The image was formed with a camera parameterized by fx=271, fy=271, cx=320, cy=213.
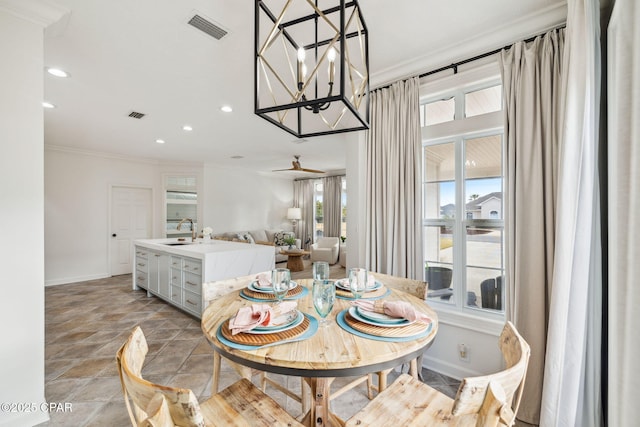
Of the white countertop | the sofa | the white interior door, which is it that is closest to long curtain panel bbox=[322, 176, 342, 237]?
the sofa

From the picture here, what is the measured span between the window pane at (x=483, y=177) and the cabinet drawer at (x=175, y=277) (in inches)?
133

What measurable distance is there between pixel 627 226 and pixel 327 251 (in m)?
6.17

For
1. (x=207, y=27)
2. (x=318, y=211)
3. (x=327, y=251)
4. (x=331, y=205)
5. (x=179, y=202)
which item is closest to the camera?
(x=207, y=27)

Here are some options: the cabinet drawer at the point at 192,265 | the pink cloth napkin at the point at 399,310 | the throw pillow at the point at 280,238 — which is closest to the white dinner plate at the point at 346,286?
the pink cloth napkin at the point at 399,310

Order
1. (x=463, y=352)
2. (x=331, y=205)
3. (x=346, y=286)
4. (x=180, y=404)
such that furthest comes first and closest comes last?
(x=331, y=205) → (x=463, y=352) → (x=346, y=286) → (x=180, y=404)

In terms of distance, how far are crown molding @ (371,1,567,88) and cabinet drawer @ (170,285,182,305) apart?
3.37m

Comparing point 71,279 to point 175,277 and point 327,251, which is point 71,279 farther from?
point 327,251

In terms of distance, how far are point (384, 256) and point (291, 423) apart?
1675 millimetres

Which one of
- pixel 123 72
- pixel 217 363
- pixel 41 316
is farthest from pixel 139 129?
pixel 217 363

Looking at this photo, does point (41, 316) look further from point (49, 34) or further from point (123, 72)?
point (123, 72)

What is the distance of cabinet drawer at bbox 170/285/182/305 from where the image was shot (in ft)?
11.5

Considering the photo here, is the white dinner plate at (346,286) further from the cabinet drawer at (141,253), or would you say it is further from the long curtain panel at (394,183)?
the cabinet drawer at (141,253)

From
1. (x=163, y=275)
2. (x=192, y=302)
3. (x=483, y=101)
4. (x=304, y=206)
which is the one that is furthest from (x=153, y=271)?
(x=304, y=206)

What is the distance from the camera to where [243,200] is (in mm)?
7598
